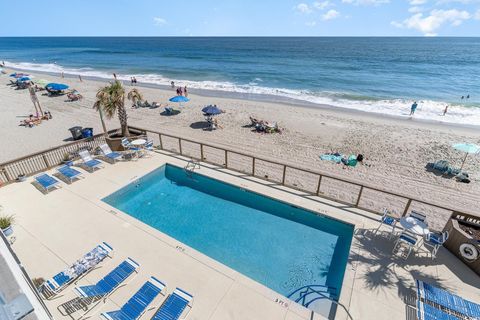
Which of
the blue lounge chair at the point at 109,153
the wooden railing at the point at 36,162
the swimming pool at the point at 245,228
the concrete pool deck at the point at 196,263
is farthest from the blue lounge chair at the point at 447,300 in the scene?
the wooden railing at the point at 36,162

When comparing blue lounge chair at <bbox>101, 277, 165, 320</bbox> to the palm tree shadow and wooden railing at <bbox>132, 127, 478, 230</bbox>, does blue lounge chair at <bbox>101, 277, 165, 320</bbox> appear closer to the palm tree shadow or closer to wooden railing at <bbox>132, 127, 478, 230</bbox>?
the palm tree shadow

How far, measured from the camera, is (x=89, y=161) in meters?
11.0

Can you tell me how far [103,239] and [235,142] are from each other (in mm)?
10373

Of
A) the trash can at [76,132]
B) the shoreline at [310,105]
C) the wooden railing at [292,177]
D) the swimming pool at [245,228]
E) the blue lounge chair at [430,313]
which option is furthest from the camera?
the shoreline at [310,105]

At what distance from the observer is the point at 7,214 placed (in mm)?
8031

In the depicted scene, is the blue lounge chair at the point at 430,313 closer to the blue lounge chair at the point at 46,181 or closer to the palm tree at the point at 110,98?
the blue lounge chair at the point at 46,181

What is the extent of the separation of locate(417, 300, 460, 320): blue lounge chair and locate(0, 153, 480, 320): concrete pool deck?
0.24 meters

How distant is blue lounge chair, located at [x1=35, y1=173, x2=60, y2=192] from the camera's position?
30.2 feet

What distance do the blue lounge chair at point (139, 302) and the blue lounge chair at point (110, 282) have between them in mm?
573

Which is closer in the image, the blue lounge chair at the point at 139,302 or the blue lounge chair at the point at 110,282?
the blue lounge chair at the point at 139,302

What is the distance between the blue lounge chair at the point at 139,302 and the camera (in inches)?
197

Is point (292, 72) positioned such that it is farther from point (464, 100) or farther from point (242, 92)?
point (464, 100)

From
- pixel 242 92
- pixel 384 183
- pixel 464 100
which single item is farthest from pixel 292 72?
pixel 384 183

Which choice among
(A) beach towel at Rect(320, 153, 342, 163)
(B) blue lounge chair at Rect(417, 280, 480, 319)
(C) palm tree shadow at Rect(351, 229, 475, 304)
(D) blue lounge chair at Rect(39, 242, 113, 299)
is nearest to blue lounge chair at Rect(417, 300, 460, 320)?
(B) blue lounge chair at Rect(417, 280, 480, 319)
